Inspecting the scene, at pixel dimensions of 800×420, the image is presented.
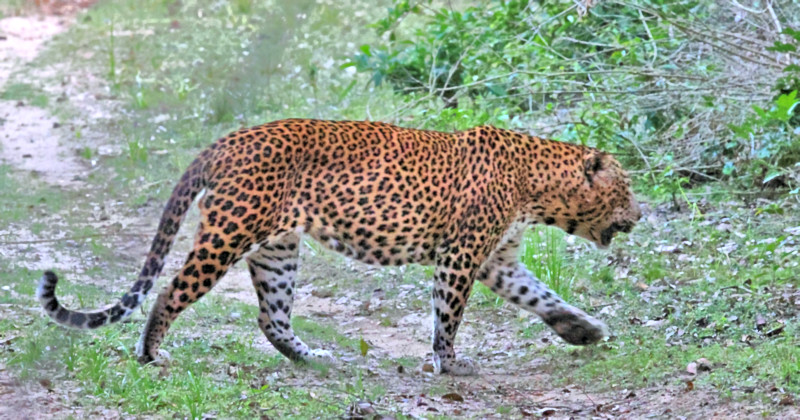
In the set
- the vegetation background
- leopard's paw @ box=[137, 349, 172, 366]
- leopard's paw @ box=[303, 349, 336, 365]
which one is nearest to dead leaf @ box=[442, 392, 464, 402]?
the vegetation background

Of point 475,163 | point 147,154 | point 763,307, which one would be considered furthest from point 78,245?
point 763,307

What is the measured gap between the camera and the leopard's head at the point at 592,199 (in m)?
6.19

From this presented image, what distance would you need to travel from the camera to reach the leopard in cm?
526

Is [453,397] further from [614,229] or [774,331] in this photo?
[774,331]

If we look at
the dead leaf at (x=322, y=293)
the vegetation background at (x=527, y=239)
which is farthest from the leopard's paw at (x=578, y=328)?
the dead leaf at (x=322, y=293)

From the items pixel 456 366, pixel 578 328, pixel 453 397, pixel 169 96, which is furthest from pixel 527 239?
pixel 169 96

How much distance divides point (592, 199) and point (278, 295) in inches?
81.4

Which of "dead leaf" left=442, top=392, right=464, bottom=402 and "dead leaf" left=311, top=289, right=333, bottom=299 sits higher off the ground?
"dead leaf" left=442, top=392, right=464, bottom=402

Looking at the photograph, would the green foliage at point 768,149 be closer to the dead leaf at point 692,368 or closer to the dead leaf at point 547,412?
the dead leaf at point 692,368

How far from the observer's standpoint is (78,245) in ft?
26.2

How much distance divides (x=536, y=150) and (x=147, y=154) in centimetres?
590

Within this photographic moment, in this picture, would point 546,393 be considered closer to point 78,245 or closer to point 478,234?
point 478,234

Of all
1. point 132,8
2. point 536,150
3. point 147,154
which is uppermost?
point 132,8

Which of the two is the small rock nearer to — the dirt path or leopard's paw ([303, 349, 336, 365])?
leopard's paw ([303, 349, 336, 365])
